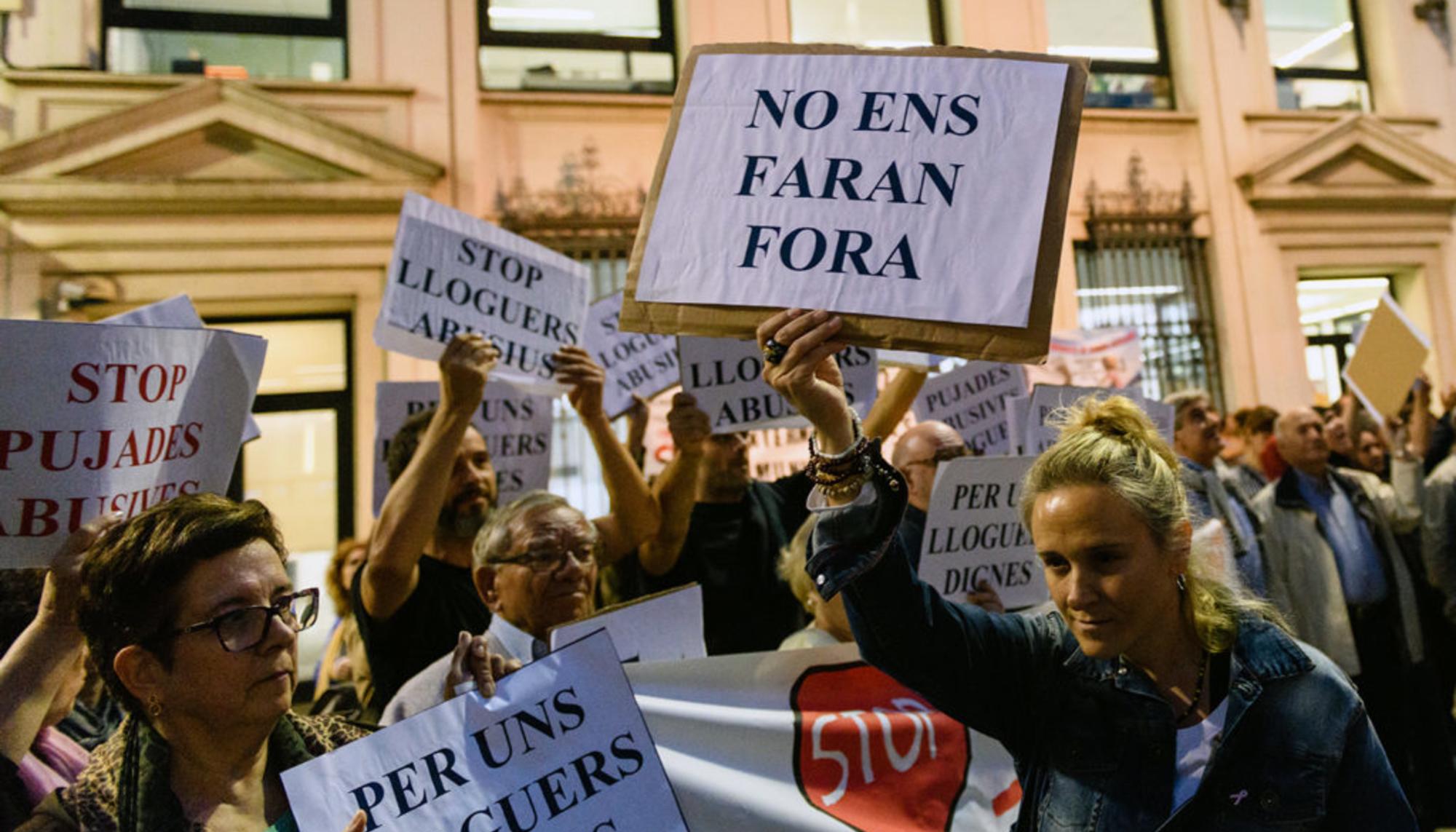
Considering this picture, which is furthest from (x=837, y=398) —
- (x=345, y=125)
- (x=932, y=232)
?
(x=345, y=125)

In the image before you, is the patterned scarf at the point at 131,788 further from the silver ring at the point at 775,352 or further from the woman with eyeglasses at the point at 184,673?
the silver ring at the point at 775,352

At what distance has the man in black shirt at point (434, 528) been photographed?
2.79 meters

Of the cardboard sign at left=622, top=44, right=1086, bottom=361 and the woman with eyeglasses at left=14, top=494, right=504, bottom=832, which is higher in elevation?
the cardboard sign at left=622, top=44, right=1086, bottom=361

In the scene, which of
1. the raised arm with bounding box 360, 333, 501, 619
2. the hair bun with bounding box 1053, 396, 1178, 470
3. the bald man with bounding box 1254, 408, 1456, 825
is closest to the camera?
the hair bun with bounding box 1053, 396, 1178, 470

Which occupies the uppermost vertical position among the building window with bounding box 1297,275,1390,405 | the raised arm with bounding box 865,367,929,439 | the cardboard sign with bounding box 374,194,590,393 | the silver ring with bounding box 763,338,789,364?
the building window with bounding box 1297,275,1390,405

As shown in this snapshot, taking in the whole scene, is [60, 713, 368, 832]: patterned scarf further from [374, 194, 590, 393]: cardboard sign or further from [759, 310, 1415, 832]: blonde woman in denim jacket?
[374, 194, 590, 393]: cardboard sign

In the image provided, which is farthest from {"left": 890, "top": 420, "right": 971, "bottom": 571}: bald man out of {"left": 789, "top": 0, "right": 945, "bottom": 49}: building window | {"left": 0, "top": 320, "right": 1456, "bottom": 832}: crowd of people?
{"left": 789, "top": 0, "right": 945, "bottom": 49}: building window

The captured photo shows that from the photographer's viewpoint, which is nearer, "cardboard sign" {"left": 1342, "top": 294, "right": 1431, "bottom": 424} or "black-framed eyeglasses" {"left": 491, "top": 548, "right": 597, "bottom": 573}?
"black-framed eyeglasses" {"left": 491, "top": 548, "right": 597, "bottom": 573}

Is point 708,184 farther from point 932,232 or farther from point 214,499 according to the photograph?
point 214,499

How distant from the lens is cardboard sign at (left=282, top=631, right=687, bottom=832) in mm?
1764

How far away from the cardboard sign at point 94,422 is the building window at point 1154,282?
329 inches

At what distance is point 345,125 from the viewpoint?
8.00 meters

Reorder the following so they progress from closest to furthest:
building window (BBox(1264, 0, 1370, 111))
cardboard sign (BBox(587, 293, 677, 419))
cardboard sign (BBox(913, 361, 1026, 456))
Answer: cardboard sign (BBox(913, 361, 1026, 456)) → cardboard sign (BBox(587, 293, 677, 419)) → building window (BBox(1264, 0, 1370, 111))

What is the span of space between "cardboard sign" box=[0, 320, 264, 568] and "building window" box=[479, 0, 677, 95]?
7.05 m
